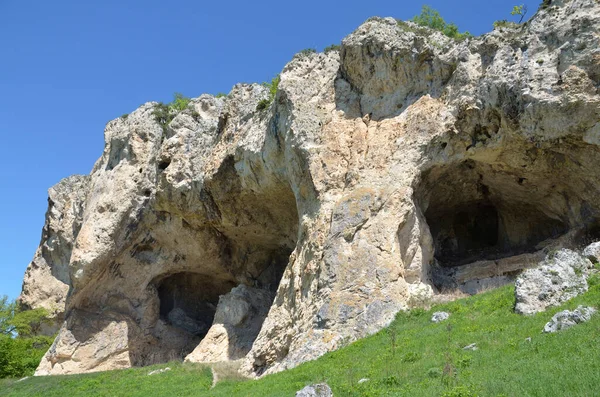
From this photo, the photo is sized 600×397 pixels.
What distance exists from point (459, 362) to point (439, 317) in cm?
410

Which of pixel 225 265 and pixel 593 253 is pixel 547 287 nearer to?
pixel 593 253

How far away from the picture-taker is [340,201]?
660 inches

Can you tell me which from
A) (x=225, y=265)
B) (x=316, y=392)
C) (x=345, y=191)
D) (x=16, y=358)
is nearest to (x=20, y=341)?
(x=16, y=358)

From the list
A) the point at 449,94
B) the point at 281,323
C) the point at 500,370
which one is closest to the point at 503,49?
the point at 449,94

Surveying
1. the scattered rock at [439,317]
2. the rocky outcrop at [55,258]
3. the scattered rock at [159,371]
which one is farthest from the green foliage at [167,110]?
the scattered rock at [439,317]

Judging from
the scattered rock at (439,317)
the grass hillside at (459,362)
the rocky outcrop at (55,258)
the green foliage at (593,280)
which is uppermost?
the rocky outcrop at (55,258)

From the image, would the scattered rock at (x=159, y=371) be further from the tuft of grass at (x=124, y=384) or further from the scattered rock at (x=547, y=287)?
the scattered rock at (x=547, y=287)

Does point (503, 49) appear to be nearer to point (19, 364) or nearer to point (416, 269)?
point (416, 269)

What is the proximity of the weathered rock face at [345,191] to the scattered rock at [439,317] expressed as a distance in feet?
6.19

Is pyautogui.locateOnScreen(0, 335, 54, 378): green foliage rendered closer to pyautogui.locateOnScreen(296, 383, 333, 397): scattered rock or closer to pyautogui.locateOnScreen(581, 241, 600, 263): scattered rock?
pyautogui.locateOnScreen(296, 383, 333, 397): scattered rock

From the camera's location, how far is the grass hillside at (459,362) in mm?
6996

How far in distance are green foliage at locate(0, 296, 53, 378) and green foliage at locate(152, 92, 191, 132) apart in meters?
11.3

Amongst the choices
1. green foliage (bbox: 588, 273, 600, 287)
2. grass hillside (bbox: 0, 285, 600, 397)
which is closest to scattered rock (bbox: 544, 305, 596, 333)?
grass hillside (bbox: 0, 285, 600, 397)

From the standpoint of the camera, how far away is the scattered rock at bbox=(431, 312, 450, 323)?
12.5 metres
